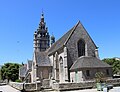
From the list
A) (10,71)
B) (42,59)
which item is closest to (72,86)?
(42,59)

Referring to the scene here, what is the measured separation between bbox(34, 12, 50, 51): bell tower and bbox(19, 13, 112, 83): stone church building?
32.3 m

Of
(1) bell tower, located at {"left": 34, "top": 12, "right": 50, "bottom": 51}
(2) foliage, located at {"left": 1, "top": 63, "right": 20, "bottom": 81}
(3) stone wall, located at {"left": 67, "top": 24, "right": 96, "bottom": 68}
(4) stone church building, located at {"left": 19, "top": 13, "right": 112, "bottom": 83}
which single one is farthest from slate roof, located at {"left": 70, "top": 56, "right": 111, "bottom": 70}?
(1) bell tower, located at {"left": 34, "top": 12, "right": 50, "bottom": 51}

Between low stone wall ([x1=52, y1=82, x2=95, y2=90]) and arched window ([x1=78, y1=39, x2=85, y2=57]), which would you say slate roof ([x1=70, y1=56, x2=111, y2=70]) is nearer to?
arched window ([x1=78, y1=39, x2=85, y2=57])

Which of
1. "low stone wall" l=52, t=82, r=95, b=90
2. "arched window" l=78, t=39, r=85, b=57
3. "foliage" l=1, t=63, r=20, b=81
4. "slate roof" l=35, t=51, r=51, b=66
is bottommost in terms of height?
"low stone wall" l=52, t=82, r=95, b=90

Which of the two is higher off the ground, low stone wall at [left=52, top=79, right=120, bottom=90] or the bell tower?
the bell tower

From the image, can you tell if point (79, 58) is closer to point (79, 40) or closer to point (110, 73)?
point (79, 40)

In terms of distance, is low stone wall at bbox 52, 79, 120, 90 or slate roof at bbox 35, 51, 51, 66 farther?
slate roof at bbox 35, 51, 51, 66

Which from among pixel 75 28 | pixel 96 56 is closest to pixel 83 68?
pixel 96 56

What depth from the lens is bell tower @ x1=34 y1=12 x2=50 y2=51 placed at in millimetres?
78062

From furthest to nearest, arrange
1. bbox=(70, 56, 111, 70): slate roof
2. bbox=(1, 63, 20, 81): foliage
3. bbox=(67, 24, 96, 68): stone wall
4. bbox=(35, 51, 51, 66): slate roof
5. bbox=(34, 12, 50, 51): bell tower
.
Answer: bbox=(34, 12, 50, 51): bell tower < bbox=(1, 63, 20, 81): foliage < bbox=(35, 51, 51, 66): slate roof < bbox=(67, 24, 96, 68): stone wall < bbox=(70, 56, 111, 70): slate roof

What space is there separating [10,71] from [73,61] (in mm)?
43933

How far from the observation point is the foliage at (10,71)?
235ft

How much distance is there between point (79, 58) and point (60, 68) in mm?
4891

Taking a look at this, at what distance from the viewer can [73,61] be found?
114 ft
